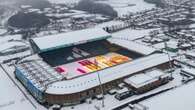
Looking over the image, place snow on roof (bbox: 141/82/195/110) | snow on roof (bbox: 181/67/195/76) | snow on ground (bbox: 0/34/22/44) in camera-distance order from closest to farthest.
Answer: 1. snow on roof (bbox: 141/82/195/110)
2. snow on roof (bbox: 181/67/195/76)
3. snow on ground (bbox: 0/34/22/44)

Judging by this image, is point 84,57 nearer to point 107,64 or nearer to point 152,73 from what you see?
point 107,64

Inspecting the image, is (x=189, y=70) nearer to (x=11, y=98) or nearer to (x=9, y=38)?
(x=11, y=98)

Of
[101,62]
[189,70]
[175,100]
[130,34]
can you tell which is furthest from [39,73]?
[130,34]

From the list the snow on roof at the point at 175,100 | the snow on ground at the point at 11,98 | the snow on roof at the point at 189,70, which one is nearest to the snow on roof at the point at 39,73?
the snow on ground at the point at 11,98

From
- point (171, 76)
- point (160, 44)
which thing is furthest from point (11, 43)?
point (171, 76)

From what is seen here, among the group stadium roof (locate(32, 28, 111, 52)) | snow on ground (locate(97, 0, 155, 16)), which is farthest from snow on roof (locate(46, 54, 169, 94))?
snow on ground (locate(97, 0, 155, 16))

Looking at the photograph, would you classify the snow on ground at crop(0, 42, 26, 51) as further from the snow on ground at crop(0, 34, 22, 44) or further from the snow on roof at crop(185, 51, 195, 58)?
the snow on roof at crop(185, 51, 195, 58)
